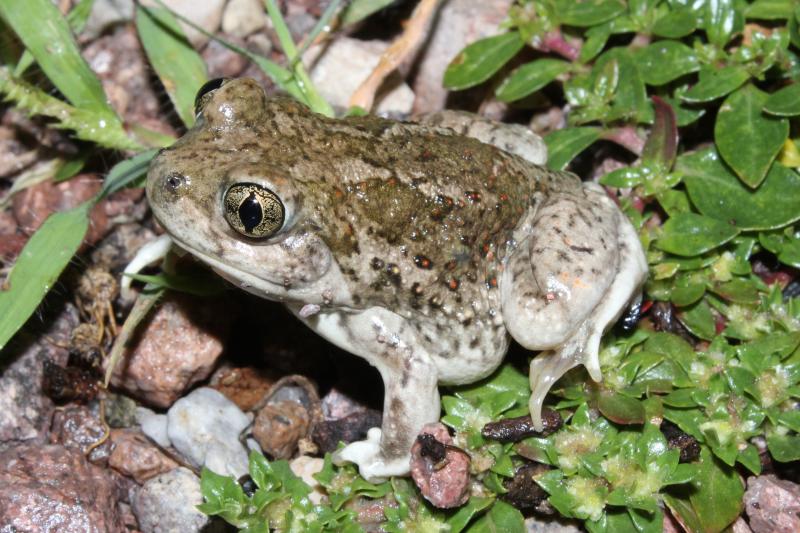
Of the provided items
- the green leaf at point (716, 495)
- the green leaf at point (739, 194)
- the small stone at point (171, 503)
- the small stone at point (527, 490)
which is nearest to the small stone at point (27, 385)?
the small stone at point (171, 503)

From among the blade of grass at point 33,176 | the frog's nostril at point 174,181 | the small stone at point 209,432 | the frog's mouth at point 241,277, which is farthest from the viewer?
the blade of grass at point 33,176

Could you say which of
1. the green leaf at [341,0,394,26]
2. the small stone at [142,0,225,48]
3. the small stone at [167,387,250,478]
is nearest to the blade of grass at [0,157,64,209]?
the small stone at [142,0,225,48]

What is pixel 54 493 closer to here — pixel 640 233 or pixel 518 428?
pixel 518 428

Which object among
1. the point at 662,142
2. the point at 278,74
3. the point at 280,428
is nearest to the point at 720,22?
the point at 662,142

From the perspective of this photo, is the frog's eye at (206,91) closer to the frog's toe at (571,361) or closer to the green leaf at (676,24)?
the frog's toe at (571,361)

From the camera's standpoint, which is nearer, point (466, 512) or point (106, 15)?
point (466, 512)

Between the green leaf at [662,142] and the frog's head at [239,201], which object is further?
the green leaf at [662,142]

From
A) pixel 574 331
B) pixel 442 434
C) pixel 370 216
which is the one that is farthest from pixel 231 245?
pixel 574 331

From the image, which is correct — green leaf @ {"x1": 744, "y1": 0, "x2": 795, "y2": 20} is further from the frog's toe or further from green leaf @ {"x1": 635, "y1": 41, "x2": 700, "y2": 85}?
the frog's toe
